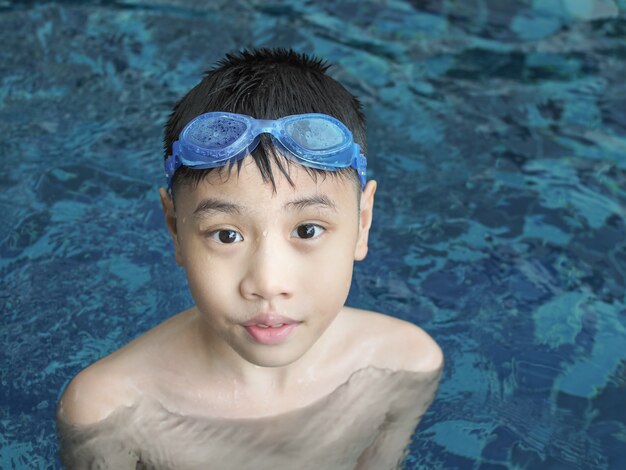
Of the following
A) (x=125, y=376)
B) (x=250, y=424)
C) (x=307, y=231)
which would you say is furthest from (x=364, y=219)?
(x=125, y=376)

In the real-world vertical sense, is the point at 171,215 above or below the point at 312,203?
below

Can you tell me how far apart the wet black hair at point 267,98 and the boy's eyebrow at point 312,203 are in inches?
2.7

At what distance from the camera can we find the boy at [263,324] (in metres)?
2.78

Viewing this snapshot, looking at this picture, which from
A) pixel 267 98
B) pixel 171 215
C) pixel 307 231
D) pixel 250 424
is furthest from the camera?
pixel 250 424

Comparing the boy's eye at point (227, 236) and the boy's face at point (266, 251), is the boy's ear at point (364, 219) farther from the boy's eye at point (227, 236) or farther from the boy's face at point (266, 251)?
the boy's eye at point (227, 236)

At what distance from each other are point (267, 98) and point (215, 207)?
0.39m

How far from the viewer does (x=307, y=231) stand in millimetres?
2830

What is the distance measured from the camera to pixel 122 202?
499 cm

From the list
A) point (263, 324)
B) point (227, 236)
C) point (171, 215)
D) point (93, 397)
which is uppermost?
point (227, 236)

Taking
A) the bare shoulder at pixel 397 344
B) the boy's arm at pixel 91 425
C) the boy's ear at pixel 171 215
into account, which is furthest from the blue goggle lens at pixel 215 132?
the bare shoulder at pixel 397 344

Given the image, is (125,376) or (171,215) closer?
(171,215)

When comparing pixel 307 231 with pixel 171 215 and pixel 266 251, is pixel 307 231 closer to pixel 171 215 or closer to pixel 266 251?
pixel 266 251

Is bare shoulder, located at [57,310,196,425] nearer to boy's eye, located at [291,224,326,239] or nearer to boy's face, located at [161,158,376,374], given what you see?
boy's face, located at [161,158,376,374]

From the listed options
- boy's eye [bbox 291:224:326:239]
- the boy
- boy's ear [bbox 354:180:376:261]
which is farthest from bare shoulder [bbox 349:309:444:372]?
boy's eye [bbox 291:224:326:239]
